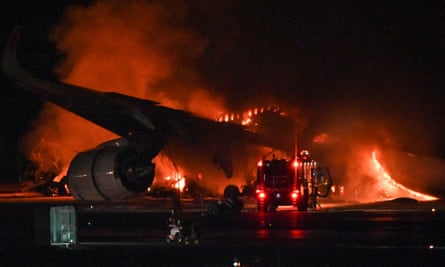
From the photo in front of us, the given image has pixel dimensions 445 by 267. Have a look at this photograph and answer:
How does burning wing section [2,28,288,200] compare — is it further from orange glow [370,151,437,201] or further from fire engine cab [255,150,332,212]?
orange glow [370,151,437,201]

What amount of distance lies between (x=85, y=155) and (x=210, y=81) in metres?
23.0

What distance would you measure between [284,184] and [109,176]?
52.1 feet

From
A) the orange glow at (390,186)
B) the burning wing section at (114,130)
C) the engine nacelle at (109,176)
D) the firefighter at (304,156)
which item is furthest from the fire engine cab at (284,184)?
the engine nacelle at (109,176)

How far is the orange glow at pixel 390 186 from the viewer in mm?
37219

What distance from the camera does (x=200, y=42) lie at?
42.3 meters

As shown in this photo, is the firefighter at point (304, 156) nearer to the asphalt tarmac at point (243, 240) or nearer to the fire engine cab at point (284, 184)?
the fire engine cab at point (284, 184)

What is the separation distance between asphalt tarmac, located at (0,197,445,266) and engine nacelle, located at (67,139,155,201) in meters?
1.21

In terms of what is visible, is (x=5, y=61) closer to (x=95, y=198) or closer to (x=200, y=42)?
(x=95, y=198)

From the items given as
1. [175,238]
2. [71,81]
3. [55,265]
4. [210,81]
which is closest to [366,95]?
[210,81]

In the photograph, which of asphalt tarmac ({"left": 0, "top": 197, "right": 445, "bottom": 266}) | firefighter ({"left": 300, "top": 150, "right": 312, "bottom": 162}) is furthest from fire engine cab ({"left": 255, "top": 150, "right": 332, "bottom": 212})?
asphalt tarmac ({"left": 0, "top": 197, "right": 445, "bottom": 266})

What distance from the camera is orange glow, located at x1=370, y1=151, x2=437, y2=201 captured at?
1465 inches

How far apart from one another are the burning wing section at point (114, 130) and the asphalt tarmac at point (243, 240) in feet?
4.53

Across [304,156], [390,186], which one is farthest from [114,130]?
[390,186]

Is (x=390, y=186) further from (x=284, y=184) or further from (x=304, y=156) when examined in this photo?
(x=284, y=184)
